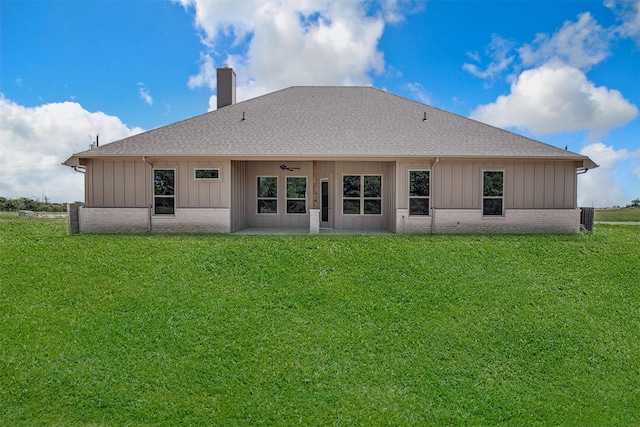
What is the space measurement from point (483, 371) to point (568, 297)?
3.44 m

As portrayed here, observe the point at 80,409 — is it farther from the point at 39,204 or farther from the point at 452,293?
the point at 39,204

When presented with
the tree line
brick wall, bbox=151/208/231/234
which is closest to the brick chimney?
brick wall, bbox=151/208/231/234

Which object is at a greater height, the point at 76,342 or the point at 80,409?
the point at 76,342

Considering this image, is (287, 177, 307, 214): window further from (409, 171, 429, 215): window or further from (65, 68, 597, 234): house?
(409, 171, 429, 215): window

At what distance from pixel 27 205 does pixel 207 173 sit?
80.1 feet

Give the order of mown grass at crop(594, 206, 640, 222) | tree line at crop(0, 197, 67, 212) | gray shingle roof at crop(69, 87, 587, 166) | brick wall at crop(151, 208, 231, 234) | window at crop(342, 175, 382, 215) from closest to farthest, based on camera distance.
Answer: gray shingle roof at crop(69, 87, 587, 166), brick wall at crop(151, 208, 231, 234), window at crop(342, 175, 382, 215), mown grass at crop(594, 206, 640, 222), tree line at crop(0, 197, 67, 212)

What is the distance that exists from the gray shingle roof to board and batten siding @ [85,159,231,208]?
49cm

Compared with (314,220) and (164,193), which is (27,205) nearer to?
(164,193)

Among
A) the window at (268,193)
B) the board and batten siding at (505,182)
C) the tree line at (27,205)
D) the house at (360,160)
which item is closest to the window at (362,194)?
the house at (360,160)

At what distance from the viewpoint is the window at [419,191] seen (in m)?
13.2

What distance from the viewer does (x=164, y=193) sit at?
13.3 m

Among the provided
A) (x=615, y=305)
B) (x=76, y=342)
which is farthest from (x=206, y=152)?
(x=615, y=305)

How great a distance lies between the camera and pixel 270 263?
9.27 metres

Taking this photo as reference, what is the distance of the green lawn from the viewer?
548cm
